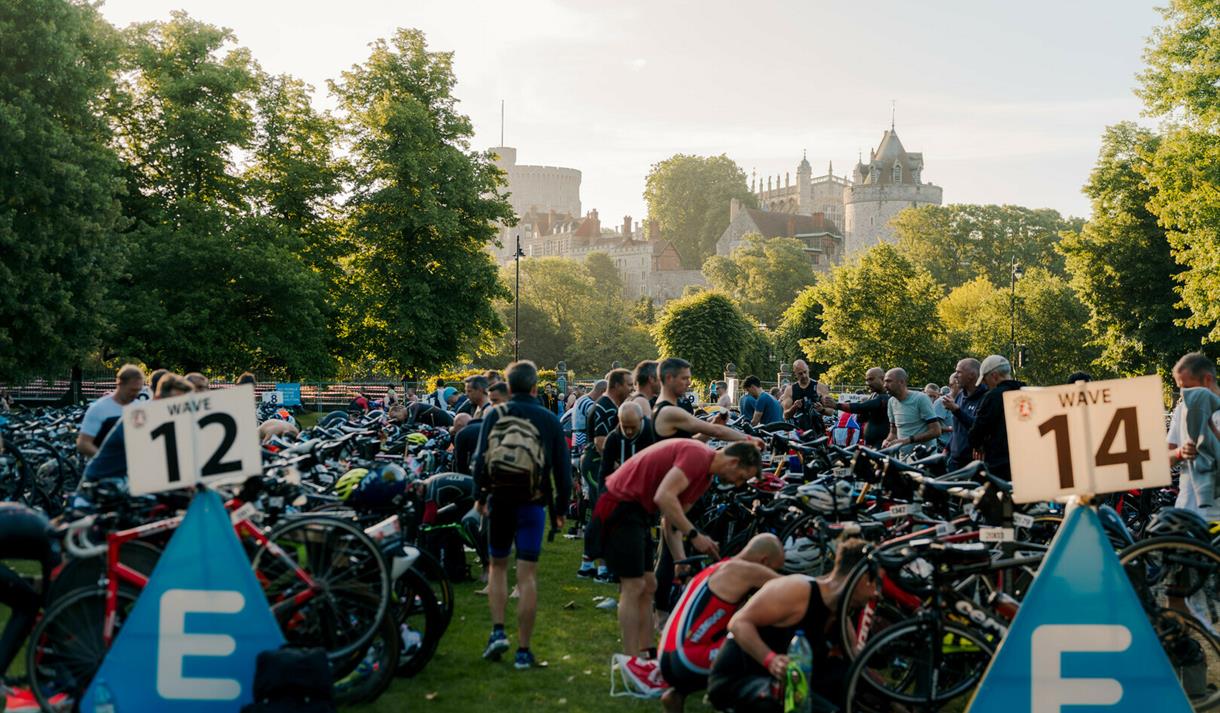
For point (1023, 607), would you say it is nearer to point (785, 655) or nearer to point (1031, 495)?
point (1031, 495)

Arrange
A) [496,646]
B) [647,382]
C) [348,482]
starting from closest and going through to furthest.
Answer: [496,646] → [348,482] → [647,382]

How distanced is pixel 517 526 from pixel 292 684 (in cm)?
238

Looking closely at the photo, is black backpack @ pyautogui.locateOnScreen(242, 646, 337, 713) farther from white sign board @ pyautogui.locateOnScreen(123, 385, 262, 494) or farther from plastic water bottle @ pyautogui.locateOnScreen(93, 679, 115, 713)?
white sign board @ pyautogui.locateOnScreen(123, 385, 262, 494)

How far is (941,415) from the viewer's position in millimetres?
A: 15250

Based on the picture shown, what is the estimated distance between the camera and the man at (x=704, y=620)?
6133 mm

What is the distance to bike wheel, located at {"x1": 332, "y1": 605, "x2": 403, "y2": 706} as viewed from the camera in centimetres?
640

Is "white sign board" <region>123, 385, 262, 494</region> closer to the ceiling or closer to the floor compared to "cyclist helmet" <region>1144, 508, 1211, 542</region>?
closer to the ceiling

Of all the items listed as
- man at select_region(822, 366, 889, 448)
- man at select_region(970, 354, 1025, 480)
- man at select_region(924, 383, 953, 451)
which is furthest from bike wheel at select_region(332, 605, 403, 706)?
man at select_region(924, 383, 953, 451)

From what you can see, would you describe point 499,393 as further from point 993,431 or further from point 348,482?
point 993,431

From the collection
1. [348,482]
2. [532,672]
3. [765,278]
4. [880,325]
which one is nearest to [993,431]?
[532,672]

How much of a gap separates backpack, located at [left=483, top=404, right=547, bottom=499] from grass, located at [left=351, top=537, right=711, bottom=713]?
3.84 ft

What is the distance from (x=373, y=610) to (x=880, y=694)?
8.87 ft

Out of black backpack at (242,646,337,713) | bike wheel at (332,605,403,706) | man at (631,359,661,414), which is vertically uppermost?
man at (631,359,661,414)

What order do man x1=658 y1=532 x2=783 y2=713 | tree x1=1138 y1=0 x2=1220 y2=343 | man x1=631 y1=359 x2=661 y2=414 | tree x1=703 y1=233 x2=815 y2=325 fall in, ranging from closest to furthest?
man x1=658 y1=532 x2=783 y2=713
man x1=631 y1=359 x2=661 y2=414
tree x1=1138 y1=0 x2=1220 y2=343
tree x1=703 y1=233 x2=815 y2=325
